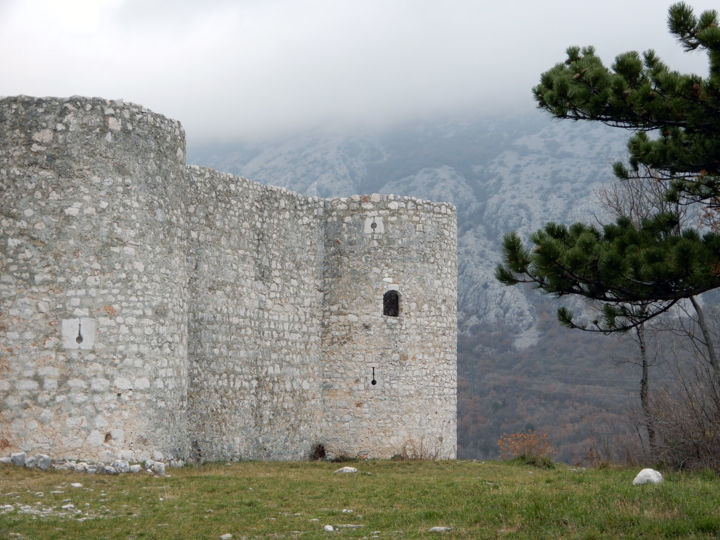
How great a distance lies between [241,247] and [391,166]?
3273 inches

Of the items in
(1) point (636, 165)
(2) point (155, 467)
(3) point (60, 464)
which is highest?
(1) point (636, 165)

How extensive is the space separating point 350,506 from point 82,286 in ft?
18.8

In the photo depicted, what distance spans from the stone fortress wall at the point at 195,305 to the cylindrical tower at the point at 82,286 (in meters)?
0.02

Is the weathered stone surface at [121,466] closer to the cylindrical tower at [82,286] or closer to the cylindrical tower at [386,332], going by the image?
the cylindrical tower at [82,286]

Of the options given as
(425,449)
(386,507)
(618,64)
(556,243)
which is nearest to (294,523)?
(386,507)

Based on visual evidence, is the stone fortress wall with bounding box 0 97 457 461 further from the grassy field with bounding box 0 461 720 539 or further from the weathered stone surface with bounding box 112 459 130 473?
the grassy field with bounding box 0 461 720 539

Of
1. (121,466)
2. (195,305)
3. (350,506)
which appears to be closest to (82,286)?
(121,466)

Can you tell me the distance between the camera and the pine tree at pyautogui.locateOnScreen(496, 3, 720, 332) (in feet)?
34.6

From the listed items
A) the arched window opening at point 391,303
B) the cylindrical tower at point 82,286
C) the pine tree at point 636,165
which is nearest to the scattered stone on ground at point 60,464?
the cylindrical tower at point 82,286

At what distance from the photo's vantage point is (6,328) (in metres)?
14.2

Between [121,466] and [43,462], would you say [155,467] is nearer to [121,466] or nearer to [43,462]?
[121,466]

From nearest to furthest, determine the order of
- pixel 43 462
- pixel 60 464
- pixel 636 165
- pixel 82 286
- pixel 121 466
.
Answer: pixel 636 165
pixel 43 462
pixel 60 464
pixel 121 466
pixel 82 286

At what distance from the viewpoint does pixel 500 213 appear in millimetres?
82500

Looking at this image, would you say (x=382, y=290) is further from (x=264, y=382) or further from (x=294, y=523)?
(x=294, y=523)
